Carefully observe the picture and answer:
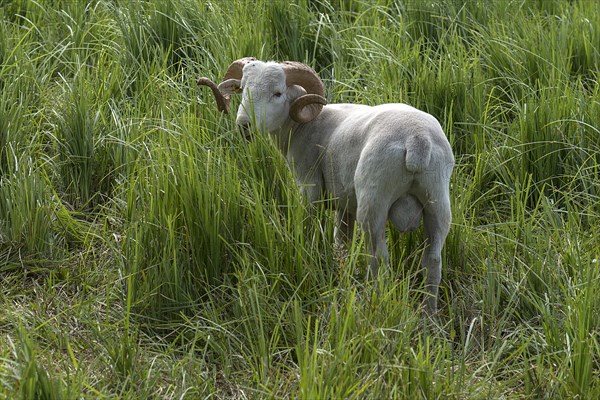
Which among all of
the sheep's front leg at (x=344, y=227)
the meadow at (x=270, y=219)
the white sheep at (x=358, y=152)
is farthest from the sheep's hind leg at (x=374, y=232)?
the sheep's front leg at (x=344, y=227)

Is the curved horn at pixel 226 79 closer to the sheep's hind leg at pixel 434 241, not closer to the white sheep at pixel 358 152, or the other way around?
the white sheep at pixel 358 152

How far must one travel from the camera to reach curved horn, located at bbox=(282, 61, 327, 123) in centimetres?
512

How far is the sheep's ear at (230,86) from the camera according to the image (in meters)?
5.42

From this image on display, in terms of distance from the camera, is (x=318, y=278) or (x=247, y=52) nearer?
(x=318, y=278)

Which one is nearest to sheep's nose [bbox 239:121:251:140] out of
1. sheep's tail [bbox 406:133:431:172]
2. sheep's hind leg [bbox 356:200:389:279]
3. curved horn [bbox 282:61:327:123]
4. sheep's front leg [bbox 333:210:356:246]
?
curved horn [bbox 282:61:327:123]

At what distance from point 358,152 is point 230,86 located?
0.98 m

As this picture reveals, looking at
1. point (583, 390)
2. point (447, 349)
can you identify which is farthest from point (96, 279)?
point (583, 390)

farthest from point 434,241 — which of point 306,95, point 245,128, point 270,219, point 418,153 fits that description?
point 245,128

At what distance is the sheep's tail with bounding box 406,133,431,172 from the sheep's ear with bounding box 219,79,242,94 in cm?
130

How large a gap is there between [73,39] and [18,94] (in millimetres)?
947

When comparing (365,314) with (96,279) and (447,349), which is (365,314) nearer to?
(447,349)

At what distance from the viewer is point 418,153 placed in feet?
14.4

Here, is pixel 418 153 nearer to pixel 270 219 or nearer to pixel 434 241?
pixel 434 241

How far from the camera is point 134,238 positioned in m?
4.88
